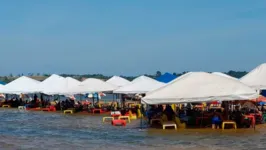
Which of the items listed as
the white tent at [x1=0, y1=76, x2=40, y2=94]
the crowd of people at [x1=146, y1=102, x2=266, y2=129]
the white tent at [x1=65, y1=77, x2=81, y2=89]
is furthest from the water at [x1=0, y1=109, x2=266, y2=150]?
the white tent at [x1=0, y1=76, x2=40, y2=94]

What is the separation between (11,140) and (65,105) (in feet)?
62.8

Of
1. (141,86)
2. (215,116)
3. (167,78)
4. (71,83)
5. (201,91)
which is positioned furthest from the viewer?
Answer: (71,83)

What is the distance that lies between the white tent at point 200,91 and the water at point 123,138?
1.39 m

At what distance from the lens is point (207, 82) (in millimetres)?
22109

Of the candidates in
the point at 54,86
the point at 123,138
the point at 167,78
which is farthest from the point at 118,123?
the point at 54,86

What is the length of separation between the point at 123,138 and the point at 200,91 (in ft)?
12.9

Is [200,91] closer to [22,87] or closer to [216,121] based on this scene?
[216,121]

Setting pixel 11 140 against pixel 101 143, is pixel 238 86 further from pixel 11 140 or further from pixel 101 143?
pixel 11 140

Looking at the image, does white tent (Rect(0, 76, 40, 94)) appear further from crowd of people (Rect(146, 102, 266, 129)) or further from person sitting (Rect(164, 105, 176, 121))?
person sitting (Rect(164, 105, 176, 121))

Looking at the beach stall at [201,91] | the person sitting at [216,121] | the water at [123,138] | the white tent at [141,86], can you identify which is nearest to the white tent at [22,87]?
the white tent at [141,86]

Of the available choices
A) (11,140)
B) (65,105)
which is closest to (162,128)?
(11,140)

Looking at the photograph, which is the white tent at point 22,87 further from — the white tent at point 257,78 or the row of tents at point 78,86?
the white tent at point 257,78

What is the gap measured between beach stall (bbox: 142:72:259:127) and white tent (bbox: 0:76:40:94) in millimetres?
20962

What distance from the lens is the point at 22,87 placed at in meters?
42.2
